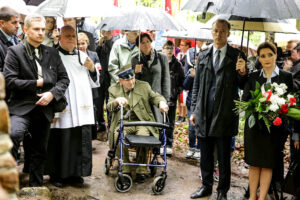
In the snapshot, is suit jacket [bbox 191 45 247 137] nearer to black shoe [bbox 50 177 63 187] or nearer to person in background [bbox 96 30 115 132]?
black shoe [bbox 50 177 63 187]

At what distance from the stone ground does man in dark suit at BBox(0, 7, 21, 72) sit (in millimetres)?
1915

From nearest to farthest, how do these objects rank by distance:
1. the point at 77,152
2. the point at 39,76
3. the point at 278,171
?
the point at 39,76
the point at 278,171
the point at 77,152

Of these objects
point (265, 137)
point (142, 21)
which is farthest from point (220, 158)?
point (142, 21)

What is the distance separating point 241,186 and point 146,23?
298 centimetres

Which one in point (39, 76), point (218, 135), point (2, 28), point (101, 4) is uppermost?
point (101, 4)

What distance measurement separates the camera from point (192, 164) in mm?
7062

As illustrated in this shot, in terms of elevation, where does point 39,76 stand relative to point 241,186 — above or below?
above

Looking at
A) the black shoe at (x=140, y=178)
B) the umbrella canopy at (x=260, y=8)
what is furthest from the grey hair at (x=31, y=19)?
the black shoe at (x=140, y=178)

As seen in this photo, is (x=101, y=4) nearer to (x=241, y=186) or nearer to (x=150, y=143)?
(x=150, y=143)

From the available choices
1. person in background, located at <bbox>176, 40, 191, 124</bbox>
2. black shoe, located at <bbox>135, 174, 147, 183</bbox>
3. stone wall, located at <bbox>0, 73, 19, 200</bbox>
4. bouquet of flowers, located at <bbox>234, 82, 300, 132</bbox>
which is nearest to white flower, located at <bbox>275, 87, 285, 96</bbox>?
bouquet of flowers, located at <bbox>234, 82, 300, 132</bbox>

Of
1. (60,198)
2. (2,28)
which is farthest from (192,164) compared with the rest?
(2,28)

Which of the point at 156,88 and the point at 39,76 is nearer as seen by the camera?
the point at 39,76

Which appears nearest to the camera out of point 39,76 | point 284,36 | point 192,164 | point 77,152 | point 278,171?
point 39,76

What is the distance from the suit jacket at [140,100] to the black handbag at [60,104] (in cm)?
107
